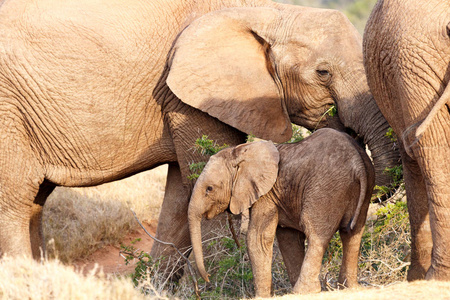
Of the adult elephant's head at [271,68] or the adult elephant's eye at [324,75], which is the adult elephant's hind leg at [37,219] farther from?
the adult elephant's eye at [324,75]

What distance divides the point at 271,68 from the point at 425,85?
1.76 meters

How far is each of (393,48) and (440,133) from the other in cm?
52

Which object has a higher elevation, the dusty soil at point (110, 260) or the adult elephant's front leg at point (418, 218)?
the adult elephant's front leg at point (418, 218)

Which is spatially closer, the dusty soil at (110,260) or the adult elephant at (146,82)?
the adult elephant at (146,82)

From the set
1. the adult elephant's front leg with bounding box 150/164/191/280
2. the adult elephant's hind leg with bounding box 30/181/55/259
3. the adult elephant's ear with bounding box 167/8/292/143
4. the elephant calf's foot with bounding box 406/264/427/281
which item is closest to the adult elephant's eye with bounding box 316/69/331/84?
the adult elephant's ear with bounding box 167/8/292/143

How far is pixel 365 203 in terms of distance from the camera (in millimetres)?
4512

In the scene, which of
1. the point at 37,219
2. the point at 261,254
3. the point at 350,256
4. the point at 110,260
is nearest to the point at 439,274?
the point at 350,256

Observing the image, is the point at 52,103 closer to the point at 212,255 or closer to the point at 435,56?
the point at 212,255

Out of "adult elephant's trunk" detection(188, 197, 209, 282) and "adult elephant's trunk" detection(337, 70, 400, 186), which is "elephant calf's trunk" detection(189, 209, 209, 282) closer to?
"adult elephant's trunk" detection(188, 197, 209, 282)

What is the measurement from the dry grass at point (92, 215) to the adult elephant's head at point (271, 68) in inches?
99.5

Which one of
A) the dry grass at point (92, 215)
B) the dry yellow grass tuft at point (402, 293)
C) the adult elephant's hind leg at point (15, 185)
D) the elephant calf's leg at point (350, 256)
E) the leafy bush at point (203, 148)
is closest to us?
the dry yellow grass tuft at point (402, 293)

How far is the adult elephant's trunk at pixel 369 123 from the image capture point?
4781 millimetres

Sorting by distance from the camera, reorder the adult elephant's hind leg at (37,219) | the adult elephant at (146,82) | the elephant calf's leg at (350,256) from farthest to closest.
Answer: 1. the adult elephant's hind leg at (37,219)
2. the adult elephant at (146,82)
3. the elephant calf's leg at (350,256)

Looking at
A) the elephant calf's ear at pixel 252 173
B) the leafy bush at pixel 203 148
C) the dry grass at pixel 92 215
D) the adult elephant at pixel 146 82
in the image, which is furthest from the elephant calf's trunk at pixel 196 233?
the dry grass at pixel 92 215
